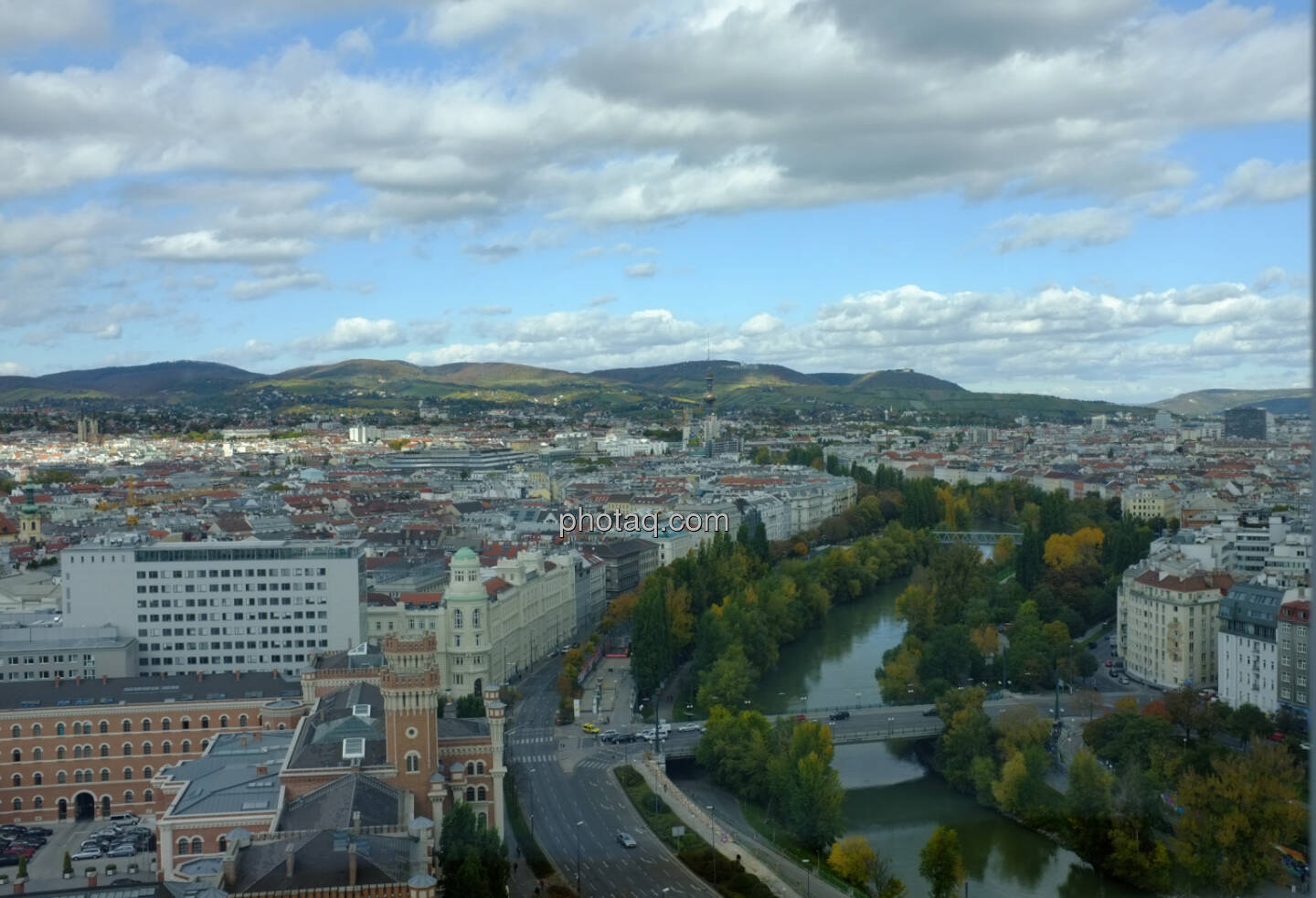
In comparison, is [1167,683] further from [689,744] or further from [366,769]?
[366,769]

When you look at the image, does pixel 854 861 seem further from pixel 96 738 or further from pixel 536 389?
pixel 536 389

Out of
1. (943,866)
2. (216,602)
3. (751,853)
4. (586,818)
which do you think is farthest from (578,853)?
(216,602)

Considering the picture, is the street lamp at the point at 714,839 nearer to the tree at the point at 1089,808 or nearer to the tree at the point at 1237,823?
the tree at the point at 1089,808

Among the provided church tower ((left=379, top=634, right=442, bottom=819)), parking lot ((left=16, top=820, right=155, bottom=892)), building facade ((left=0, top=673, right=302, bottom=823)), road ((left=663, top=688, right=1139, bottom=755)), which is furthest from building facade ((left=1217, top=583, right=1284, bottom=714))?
parking lot ((left=16, top=820, right=155, bottom=892))

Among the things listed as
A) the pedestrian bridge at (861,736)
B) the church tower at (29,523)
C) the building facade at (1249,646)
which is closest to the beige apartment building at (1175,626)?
the building facade at (1249,646)

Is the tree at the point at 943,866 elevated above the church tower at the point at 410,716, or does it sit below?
below

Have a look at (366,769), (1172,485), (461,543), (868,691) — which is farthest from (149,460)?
(366,769)
